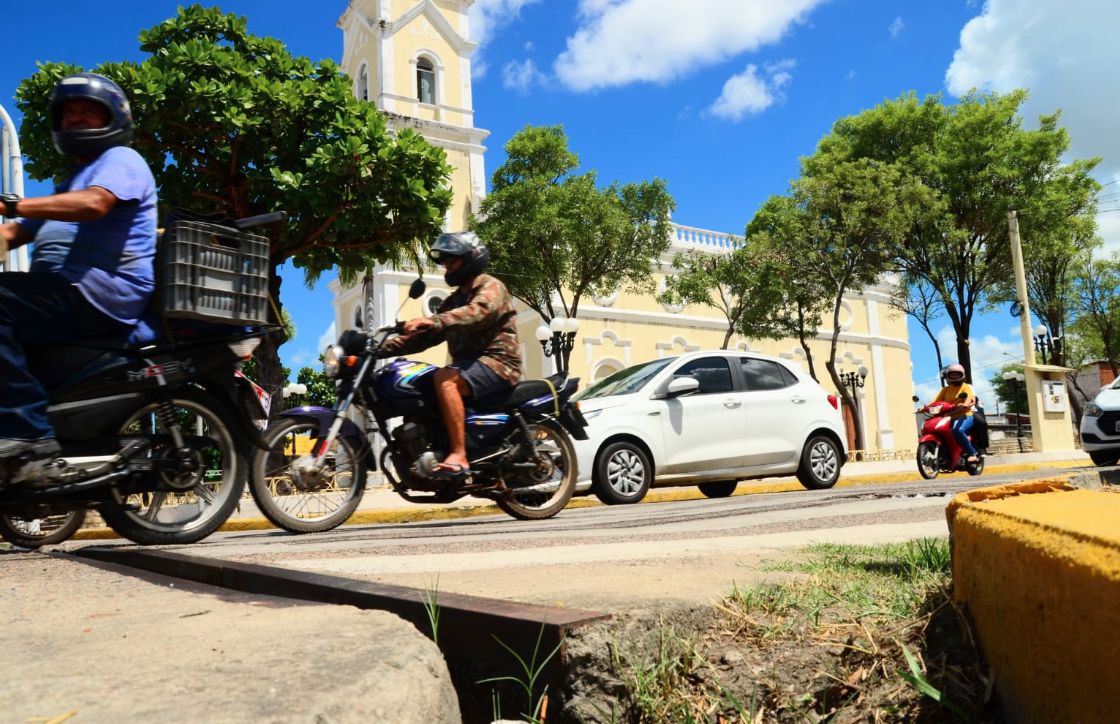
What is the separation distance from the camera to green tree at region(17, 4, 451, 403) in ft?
50.6

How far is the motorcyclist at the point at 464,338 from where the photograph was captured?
556 cm

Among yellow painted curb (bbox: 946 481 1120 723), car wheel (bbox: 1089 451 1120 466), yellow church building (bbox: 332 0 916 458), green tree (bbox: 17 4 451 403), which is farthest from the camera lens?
yellow church building (bbox: 332 0 916 458)

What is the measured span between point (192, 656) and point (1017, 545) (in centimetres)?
129

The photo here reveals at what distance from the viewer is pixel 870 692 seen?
1610 mm

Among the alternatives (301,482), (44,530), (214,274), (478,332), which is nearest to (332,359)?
(301,482)

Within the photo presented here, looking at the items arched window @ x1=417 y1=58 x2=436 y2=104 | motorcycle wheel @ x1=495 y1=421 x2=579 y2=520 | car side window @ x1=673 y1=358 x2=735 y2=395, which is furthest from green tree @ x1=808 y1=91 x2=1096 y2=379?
motorcycle wheel @ x1=495 y1=421 x2=579 y2=520

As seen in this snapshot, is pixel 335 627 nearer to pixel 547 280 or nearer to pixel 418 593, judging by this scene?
pixel 418 593

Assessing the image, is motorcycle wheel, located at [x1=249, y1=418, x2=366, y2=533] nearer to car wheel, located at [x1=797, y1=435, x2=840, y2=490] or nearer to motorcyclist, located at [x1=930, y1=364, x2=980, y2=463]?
car wheel, located at [x1=797, y1=435, x2=840, y2=490]

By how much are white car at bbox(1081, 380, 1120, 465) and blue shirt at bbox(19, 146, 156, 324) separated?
1164 centimetres

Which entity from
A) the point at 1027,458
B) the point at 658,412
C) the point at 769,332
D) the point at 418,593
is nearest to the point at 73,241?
the point at 418,593

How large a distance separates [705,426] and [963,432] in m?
5.19

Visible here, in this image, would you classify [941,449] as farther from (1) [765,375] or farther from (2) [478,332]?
(2) [478,332]

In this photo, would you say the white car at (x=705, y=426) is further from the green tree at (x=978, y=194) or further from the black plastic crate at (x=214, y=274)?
the green tree at (x=978, y=194)

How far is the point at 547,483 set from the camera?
6.20 m
